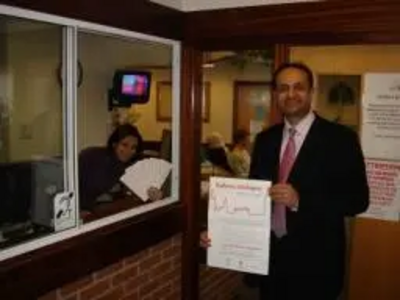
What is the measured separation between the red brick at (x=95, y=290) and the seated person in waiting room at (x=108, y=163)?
391 millimetres

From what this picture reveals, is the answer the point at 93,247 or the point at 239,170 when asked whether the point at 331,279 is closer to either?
the point at 239,170

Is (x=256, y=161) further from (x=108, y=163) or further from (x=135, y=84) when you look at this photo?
(x=135, y=84)

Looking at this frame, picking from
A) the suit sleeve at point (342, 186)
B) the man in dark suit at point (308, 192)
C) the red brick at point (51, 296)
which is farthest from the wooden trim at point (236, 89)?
the red brick at point (51, 296)

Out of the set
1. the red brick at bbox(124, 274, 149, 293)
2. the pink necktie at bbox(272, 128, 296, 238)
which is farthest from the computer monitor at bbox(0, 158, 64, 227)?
the pink necktie at bbox(272, 128, 296, 238)

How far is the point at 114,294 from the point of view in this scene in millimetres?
2525

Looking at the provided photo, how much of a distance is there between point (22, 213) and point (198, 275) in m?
1.42

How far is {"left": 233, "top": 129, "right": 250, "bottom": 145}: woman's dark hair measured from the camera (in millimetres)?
2922

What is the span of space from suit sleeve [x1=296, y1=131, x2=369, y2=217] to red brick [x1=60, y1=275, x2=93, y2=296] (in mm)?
1096

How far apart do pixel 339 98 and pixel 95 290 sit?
1665mm

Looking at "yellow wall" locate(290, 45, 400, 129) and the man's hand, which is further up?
"yellow wall" locate(290, 45, 400, 129)

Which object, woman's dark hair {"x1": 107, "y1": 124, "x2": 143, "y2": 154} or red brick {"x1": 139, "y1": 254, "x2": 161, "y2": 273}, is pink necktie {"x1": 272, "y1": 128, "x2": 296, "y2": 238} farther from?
woman's dark hair {"x1": 107, "y1": 124, "x2": 143, "y2": 154}

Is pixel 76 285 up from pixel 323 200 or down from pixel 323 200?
down

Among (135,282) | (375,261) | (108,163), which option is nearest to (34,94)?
(108,163)

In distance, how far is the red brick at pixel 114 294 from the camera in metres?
2.46
